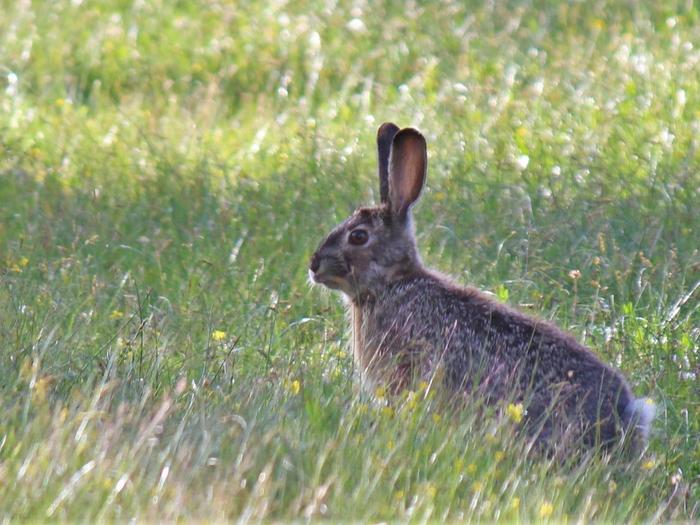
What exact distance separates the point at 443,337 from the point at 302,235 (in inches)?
80.3

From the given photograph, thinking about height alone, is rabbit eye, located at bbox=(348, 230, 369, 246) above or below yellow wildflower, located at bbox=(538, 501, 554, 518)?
above

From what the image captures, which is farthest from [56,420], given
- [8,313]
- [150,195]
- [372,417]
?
[150,195]

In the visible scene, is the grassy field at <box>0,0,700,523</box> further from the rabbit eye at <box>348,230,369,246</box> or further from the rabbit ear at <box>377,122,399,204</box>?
the rabbit ear at <box>377,122,399,204</box>

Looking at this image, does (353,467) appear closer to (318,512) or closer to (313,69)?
(318,512)

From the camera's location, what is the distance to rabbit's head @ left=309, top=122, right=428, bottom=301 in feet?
21.9

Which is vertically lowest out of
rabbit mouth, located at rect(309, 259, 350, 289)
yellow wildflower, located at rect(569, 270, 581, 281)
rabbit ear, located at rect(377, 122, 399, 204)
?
rabbit mouth, located at rect(309, 259, 350, 289)

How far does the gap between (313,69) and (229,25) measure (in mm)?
1414

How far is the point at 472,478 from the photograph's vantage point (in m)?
4.82

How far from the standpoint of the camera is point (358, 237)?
6727mm

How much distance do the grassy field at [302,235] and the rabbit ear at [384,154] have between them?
0.64 metres

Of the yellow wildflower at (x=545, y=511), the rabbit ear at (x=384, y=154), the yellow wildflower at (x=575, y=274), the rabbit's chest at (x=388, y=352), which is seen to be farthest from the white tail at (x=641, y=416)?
the rabbit ear at (x=384, y=154)

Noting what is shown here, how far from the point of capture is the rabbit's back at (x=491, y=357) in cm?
549

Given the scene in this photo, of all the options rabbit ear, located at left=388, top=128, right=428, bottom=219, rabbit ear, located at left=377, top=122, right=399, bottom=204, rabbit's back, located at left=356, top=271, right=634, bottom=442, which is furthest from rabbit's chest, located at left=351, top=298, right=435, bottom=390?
rabbit ear, located at left=377, top=122, right=399, bottom=204

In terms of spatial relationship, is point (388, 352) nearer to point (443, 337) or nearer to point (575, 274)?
point (443, 337)
